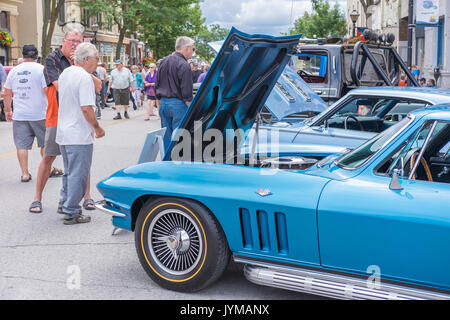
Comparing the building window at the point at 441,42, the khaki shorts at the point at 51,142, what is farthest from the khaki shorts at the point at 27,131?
the building window at the point at 441,42

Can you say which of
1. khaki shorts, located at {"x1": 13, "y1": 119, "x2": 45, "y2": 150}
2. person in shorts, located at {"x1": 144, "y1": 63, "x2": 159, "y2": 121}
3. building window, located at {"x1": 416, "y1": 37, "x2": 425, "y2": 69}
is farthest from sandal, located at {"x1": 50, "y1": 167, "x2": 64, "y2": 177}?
building window, located at {"x1": 416, "y1": 37, "x2": 425, "y2": 69}

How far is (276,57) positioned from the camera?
204 inches

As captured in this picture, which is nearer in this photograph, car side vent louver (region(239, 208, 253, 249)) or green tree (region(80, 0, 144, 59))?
car side vent louver (region(239, 208, 253, 249))

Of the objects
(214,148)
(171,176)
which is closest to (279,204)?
(171,176)

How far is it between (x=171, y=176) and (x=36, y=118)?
4533 millimetres

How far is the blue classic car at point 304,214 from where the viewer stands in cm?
340

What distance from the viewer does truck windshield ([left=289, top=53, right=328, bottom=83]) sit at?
10.5 metres

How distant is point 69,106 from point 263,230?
277 cm

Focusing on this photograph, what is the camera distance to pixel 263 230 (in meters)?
3.79

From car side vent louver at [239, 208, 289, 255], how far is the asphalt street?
454 mm

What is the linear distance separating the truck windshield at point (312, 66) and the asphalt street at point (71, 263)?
4599mm

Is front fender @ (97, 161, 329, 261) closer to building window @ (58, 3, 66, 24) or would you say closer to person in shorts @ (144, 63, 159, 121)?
person in shorts @ (144, 63, 159, 121)

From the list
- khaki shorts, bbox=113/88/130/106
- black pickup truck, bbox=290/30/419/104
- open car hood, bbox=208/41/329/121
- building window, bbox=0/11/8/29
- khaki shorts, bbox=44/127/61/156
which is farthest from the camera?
building window, bbox=0/11/8/29

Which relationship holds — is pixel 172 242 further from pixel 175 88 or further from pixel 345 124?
pixel 175 88
